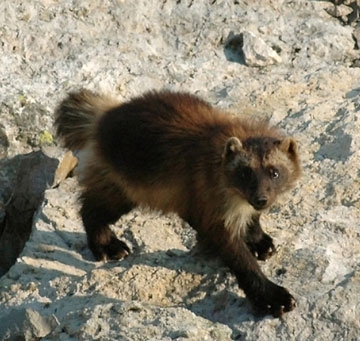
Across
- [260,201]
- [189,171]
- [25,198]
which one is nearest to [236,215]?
[260,201]

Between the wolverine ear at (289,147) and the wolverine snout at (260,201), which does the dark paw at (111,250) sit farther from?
the wolverine ear at (289,147)

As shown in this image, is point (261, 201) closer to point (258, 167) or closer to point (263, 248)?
point (258, 167)

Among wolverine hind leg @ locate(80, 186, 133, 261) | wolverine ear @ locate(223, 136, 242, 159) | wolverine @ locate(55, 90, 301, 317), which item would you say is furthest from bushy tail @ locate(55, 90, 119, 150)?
wolverine ear @ locate(223, 136, 242, 159)

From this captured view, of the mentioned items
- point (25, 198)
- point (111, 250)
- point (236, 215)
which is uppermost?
point (236, 215)

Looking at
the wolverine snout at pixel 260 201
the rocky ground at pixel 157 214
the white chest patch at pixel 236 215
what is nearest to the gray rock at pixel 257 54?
the rocky ground at pixel 157 214

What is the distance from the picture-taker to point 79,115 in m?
6.59

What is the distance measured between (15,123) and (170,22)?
176 centimetres

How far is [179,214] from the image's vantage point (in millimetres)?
6008

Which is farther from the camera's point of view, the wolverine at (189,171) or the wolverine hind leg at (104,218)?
the wolverine hind leg at (104,218)

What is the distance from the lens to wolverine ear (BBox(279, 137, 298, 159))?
5.67 m

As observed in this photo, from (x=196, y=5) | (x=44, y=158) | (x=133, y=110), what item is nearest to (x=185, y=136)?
(x=133, y=110)

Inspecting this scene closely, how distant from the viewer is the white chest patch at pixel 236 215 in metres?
5.53

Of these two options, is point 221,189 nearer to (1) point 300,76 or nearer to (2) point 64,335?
(2) point 64,335

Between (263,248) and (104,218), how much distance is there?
3.86ft
